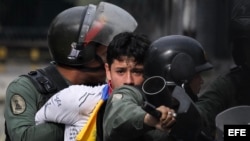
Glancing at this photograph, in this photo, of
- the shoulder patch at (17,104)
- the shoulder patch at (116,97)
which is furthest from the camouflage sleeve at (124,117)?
the shoulder patch at (17,104)

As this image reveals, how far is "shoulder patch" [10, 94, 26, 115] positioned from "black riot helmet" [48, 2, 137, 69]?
0.68 feet

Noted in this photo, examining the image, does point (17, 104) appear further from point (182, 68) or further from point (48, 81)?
point (182, 68)

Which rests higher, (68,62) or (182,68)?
(182,68)

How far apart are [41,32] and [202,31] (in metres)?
19.7

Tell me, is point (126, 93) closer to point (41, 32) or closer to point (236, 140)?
point (236, 140)

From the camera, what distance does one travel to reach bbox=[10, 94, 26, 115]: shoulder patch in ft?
9.80

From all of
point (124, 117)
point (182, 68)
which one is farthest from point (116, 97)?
point (182, 68)

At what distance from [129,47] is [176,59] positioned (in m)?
0.35

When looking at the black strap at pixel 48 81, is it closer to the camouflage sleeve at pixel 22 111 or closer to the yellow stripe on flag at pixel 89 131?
the camouflage sleeve at pixel 22 111

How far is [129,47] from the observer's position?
246 cm

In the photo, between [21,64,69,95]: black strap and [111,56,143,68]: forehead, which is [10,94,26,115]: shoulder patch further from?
[111,56,143,68]: forehead

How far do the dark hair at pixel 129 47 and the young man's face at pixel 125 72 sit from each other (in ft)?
0.04

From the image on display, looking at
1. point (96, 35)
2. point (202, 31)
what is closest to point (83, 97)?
point (96, 35)

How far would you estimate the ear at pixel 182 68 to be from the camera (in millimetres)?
2104
